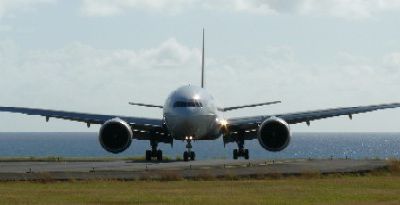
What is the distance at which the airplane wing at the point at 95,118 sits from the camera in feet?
179

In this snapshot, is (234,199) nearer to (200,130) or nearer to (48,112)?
(200,130)

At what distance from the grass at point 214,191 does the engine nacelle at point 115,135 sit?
15.4 metres

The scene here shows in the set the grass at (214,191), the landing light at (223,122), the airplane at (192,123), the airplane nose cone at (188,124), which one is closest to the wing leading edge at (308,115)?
the airplane at (192,123)

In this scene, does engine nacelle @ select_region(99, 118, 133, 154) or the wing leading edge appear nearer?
engine nacelle @ select_region(99, 118, 133, 154)

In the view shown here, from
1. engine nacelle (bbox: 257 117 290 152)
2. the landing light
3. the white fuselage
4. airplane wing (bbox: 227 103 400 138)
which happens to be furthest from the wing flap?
engine nacelle (bbox: 257 117 290 152)

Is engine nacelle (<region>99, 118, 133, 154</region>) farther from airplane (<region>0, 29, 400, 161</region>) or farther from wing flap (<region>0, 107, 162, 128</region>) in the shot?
wing flap (<region>0, 107, 162, 128</region>)

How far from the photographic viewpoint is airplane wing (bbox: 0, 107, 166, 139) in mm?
54688

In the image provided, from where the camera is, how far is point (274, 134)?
5131cm

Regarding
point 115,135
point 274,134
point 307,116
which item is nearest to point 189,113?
point 115,135

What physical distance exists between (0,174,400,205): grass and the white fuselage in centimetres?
1433

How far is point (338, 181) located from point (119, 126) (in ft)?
64.0

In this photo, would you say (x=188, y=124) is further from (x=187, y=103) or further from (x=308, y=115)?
(x=308, y=115)

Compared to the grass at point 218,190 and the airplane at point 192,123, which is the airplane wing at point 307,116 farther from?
the grass at point 218,190

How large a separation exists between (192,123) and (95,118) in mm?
8783
